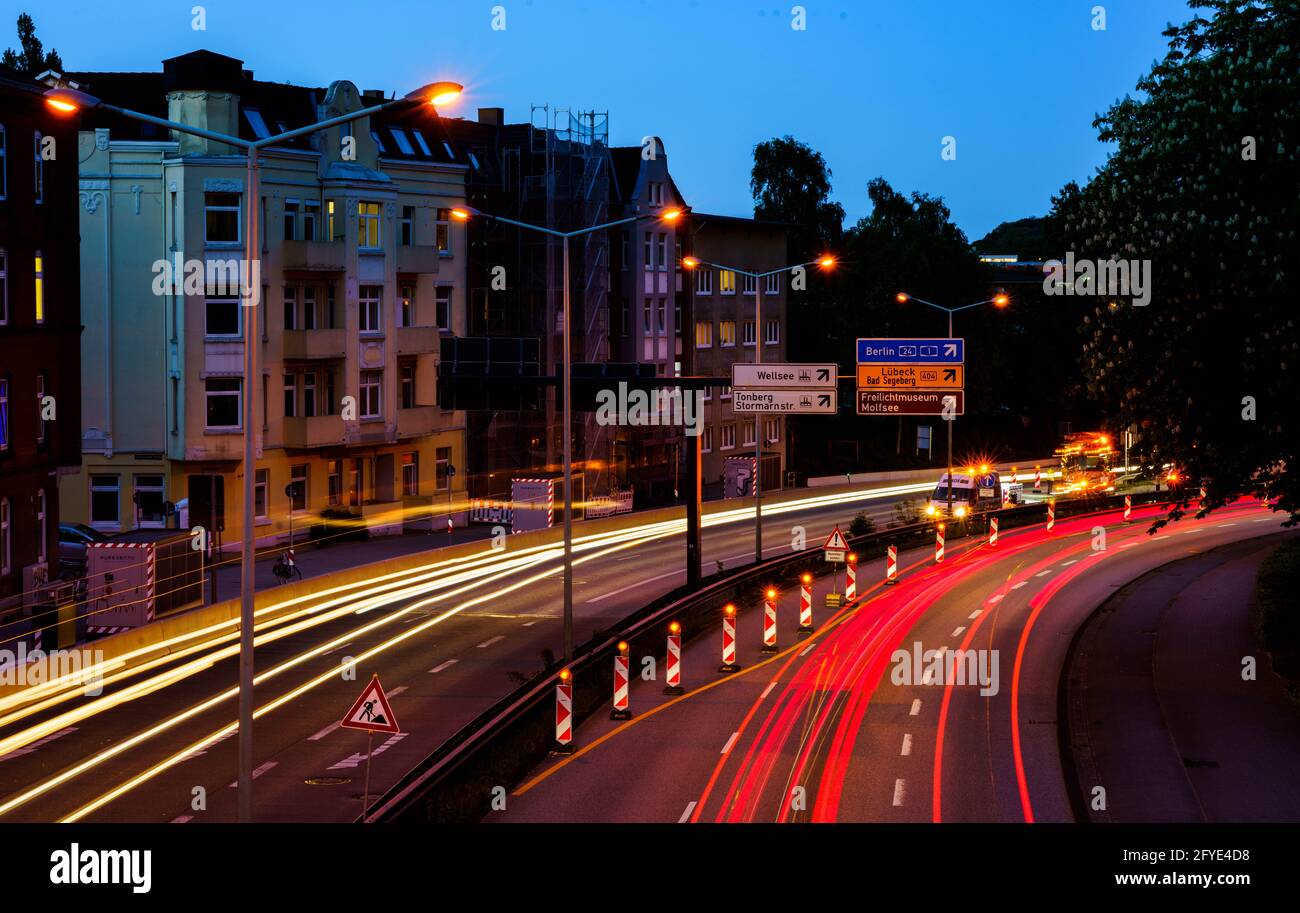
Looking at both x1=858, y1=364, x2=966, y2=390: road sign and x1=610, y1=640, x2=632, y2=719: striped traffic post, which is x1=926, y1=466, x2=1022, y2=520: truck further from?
x1=610, y1=640, x2=632, y2=719: striped traffic post

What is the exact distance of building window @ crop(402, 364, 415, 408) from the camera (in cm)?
5750

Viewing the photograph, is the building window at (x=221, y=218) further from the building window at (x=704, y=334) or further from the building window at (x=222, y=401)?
the building window at (x=704, y=334)

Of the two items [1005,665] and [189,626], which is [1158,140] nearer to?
[1005,665]

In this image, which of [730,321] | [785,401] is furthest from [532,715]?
[730,321]

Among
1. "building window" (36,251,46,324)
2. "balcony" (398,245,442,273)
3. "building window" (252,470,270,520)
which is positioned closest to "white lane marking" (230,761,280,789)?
"building window" (36,251,46,324)

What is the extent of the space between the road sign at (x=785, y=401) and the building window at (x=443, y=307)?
22131 mm

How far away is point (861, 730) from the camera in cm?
2408

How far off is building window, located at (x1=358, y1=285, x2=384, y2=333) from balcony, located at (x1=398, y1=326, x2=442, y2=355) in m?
1.21

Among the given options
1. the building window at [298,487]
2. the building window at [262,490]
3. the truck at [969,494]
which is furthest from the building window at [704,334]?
the building window at [262,490]

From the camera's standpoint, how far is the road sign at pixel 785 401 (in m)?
40.6

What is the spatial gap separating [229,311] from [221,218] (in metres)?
2.92

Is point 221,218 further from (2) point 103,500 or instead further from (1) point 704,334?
(1) point 704,334

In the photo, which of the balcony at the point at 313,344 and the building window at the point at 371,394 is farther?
the building window at the point at 371,394
